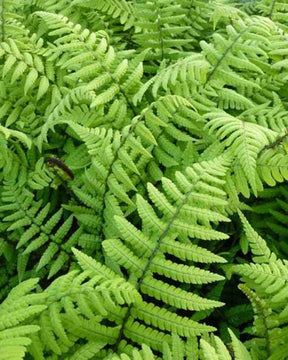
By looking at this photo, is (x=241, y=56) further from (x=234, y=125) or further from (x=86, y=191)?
(x=86, y=191)

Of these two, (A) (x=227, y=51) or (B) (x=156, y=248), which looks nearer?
(B) (x=156, y=248)

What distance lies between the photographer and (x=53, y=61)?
8.68 ft

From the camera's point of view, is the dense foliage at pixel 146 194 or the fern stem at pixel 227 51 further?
the fern stem at pixel 227 51

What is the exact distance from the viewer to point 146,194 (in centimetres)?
223

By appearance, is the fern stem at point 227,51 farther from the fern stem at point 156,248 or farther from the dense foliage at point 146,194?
the fern stem at point 156,248

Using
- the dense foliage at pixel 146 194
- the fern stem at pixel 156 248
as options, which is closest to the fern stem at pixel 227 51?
the dense foliage at pixel 146 194

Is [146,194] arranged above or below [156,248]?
below

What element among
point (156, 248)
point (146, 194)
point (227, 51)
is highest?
point (227, 51)

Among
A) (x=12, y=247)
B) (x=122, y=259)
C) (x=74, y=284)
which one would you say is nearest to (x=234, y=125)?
(x=122, y=259)

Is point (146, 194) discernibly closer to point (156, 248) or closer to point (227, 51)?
point (156, 248)

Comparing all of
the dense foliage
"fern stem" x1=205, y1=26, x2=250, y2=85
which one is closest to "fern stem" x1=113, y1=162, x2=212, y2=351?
the dense foliage

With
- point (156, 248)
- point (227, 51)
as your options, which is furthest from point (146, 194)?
point (227, 51)

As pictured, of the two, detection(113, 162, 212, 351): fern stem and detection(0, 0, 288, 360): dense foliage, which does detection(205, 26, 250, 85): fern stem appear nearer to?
detection(0, 0, 288, 360): dense foliage

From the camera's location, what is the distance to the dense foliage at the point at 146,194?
5.41 ft
